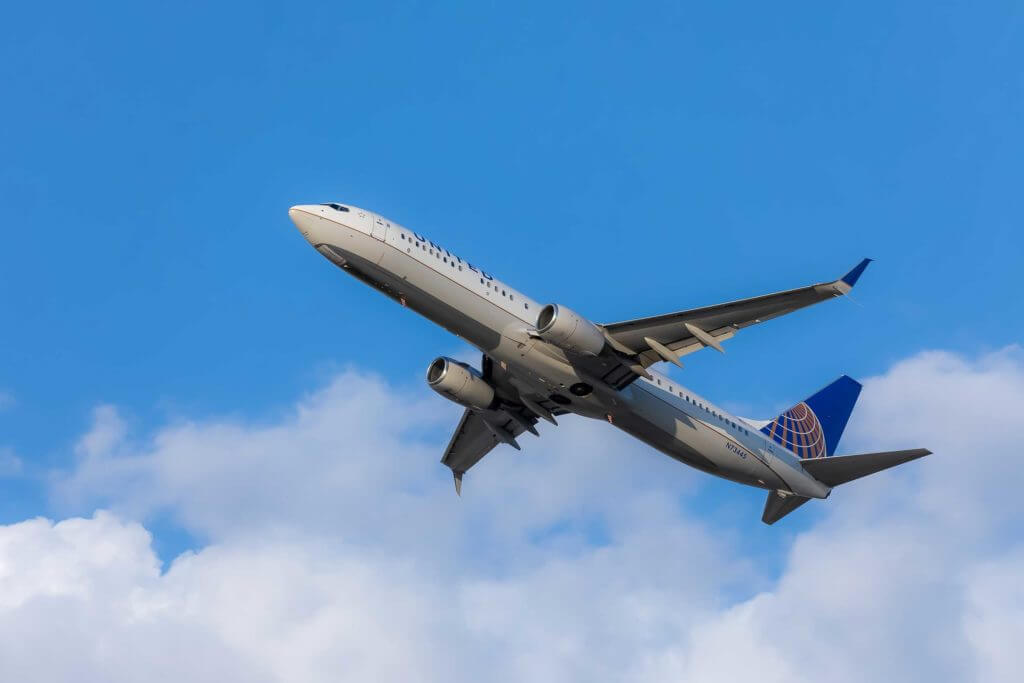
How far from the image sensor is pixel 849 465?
50719 mm

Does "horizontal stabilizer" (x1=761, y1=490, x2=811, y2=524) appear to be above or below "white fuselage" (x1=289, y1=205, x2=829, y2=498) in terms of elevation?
below

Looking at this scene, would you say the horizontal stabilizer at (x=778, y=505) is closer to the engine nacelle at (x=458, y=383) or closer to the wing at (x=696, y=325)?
the wing at (x=696, y=325)

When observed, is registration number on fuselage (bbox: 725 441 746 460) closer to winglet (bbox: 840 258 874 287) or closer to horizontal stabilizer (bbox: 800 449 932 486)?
horizontal stabilizer (bbox: 800 449 932 486)

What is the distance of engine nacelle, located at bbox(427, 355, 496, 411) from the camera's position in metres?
49.5

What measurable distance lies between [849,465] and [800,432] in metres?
3.96

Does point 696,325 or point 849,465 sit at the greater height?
point 696,325

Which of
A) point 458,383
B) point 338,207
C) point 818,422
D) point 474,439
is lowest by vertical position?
point 458,383

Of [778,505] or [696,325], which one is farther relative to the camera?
[778,505]

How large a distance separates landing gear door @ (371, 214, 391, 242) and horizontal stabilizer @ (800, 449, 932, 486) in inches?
802

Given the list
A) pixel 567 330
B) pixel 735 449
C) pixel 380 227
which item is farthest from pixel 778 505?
pixel 380 227

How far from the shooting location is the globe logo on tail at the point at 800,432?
5319cm

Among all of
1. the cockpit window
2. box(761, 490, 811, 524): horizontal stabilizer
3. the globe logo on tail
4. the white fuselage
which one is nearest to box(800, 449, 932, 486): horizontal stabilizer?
the globe logo on tail

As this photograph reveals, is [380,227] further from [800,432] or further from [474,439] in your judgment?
[800,432]

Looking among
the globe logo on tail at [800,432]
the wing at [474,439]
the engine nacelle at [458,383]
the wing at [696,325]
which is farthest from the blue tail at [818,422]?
the engine nacelle at [458,383]
